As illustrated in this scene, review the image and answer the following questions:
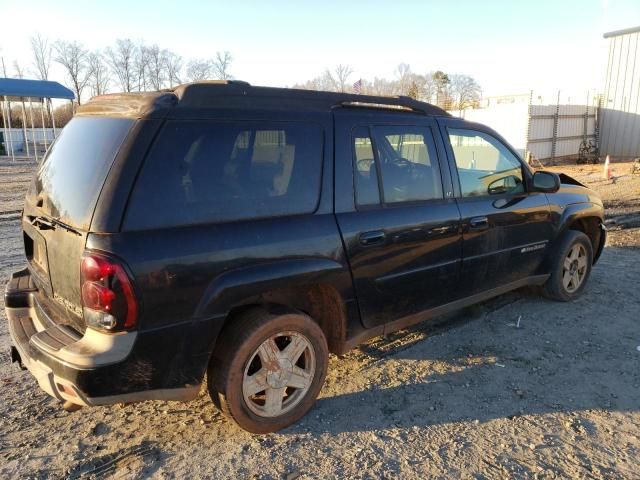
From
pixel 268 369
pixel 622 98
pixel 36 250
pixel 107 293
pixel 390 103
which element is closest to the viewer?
pixel 107 293

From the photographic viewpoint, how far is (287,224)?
2.87 m

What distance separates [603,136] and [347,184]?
24.7m

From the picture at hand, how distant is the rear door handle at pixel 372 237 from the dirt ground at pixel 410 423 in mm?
1087

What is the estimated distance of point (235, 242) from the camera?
8.66ft

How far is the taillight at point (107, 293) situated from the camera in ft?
7.58

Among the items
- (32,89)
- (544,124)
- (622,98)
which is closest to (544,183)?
(544,124)

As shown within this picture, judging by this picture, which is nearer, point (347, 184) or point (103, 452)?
point (103, 452)

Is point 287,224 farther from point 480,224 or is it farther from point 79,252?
point 480,224

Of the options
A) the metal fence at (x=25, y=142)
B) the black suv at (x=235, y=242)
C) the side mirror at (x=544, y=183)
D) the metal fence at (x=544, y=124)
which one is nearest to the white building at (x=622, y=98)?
the metal fence at (x=544, y=124)

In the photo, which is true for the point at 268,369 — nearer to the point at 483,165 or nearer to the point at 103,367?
the point at 103,367

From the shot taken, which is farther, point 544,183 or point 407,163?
point 544,183

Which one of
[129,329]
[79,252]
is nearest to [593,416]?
[129,329]

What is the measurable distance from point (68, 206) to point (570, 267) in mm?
4697

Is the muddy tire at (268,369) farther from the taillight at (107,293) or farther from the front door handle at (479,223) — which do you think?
the front door handle at (479,223)
